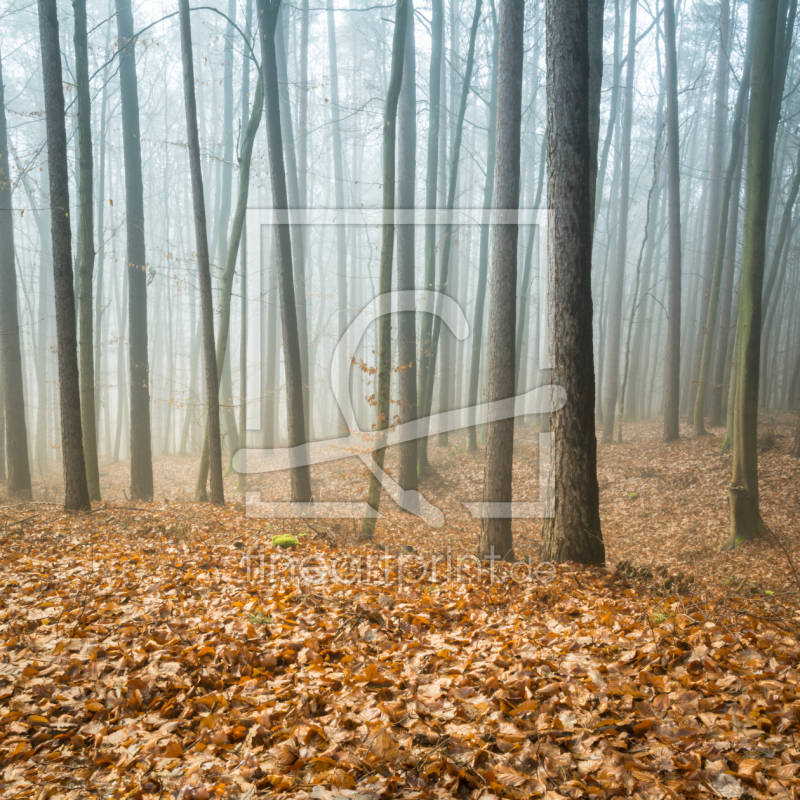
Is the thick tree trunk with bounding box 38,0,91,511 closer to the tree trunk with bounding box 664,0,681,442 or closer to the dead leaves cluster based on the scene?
the dead leaves cluster

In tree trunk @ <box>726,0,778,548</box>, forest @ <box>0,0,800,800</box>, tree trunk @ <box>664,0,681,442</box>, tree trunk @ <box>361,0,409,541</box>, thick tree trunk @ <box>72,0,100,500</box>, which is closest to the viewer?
forest @ <box>0,0,800,800</box>

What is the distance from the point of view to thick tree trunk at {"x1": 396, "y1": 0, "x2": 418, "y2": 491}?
Result: 10.6 meters

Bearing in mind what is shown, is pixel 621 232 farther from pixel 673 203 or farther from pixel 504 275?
pixel 504 275

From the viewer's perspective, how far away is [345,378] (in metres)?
29.2

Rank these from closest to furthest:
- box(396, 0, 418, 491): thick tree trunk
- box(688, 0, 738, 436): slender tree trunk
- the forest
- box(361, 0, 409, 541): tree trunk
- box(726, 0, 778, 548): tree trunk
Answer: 1. the forest
2. box(726, 0, 778, 548): tree trunk
3. box(361, 0, 409, 541): tree trunk
4. box(396, 0, 418, 491): thick tree trunk
5. box(688, 0, 738, 436): slender tree trunk

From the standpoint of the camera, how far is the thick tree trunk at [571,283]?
16.7ft

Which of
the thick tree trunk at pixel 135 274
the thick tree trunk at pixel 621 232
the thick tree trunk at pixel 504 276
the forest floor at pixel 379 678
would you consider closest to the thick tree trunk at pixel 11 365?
the thick tree trunk at pixel 135 274

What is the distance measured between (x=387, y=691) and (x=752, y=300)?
771 centimetres

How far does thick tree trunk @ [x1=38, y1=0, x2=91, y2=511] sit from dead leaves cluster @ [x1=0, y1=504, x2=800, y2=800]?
3.17 metres

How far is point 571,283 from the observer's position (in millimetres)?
5191

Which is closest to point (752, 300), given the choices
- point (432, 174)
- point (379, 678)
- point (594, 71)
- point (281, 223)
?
point (594, 71)

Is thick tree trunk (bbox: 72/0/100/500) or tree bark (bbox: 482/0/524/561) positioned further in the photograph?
thick tree trunk (bbox: 72/0/100/500)

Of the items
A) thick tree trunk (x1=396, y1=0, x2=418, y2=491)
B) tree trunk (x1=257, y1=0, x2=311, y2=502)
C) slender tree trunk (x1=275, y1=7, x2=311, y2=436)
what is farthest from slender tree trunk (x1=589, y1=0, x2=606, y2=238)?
slender tree trunk (x1=275, y1=7, x2=311, y2=436)

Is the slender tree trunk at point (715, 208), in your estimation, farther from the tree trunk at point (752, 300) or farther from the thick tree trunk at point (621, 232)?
the tree trunk at point (752, 300)
